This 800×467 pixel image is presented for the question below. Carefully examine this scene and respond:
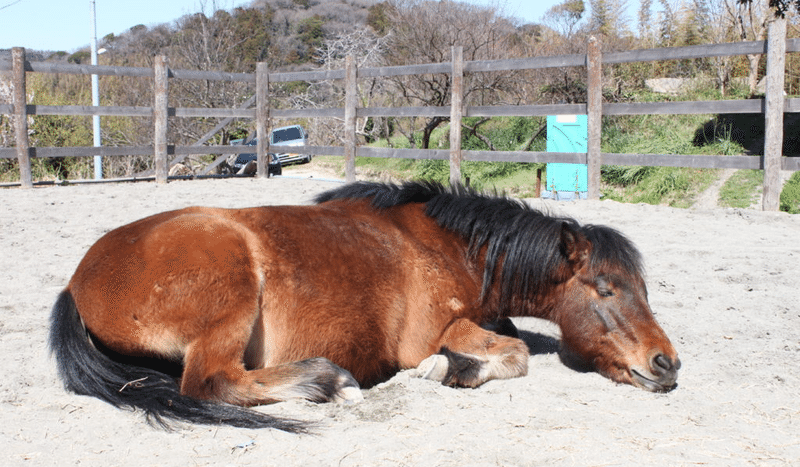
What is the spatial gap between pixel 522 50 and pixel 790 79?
7.69 m

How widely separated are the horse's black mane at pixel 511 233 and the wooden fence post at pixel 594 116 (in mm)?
5575

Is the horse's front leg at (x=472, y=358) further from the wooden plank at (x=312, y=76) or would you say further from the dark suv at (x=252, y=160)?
the dark suv at (x=252, y=160)

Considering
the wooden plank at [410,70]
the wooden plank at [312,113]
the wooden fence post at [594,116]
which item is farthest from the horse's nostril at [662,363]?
the wooden plank at [312,113]

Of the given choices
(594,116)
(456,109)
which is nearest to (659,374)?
(594,116)

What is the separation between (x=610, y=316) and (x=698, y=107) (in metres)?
6.02

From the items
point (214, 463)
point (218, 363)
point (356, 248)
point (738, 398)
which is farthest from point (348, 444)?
point (738, 398)

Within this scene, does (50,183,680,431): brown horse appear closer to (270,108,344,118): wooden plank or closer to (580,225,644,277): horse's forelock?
(580,225,644,277): horse's forelock

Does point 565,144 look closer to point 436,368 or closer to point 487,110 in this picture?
point 487,110

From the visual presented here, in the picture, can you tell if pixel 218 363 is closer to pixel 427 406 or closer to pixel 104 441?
pixel 104 441

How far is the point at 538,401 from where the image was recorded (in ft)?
9.39

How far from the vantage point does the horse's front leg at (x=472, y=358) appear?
121 inches

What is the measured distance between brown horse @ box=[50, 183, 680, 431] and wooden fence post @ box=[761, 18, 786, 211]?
550cm

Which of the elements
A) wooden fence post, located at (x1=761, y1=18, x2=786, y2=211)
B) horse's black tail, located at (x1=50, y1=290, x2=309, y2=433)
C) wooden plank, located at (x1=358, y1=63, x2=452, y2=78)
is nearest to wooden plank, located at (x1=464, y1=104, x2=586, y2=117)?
wooden plank, located at (x1=358, y1=63, x2=452, y2=78)

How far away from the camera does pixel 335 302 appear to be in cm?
309
